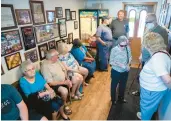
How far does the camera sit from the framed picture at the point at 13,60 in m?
1.91

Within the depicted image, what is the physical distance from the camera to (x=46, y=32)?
2.66 m

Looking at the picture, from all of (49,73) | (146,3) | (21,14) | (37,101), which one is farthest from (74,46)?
(146,3)

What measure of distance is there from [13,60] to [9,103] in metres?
0.72

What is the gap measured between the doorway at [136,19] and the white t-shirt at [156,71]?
2791mm

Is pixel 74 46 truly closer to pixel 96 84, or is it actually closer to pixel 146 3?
pixel 96 84

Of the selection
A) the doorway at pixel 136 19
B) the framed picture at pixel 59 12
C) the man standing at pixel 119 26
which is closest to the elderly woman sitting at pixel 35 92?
the framed picture at pixel 59 12

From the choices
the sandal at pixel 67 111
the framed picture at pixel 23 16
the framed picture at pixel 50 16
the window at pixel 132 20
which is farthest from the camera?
the window at pixel 132 20

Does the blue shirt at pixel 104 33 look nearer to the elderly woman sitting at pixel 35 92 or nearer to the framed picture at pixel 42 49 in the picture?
the framed picture at pixel 42 49

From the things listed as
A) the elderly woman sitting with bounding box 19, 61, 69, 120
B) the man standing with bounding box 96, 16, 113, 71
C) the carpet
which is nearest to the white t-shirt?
the carpet

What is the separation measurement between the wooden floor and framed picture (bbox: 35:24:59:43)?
1304 mm

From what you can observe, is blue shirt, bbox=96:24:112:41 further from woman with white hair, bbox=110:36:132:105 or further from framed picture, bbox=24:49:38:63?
framed picture, bbox=24:49:38:63

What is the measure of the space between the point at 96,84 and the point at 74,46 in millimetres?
992

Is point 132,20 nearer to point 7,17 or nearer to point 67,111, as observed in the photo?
point 67,111

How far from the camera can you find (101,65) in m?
3.79
